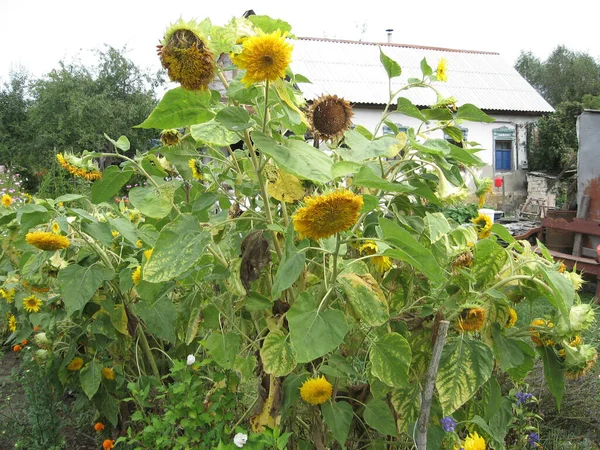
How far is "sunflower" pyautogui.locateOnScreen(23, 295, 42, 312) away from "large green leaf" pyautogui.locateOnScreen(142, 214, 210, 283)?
153 centimetres

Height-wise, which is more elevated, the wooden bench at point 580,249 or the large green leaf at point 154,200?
the large green leaf at point 154,200

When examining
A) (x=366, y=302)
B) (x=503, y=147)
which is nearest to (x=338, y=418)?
(x=366, y=302)

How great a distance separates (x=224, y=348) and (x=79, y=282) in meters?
0.58

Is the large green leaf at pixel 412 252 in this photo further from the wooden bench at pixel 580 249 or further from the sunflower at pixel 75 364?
the wooden bench at pixel 580 249

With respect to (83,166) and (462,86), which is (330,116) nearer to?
(83,166)

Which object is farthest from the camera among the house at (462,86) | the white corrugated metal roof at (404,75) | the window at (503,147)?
A: the window at (503,147)

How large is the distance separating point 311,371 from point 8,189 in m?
6.78

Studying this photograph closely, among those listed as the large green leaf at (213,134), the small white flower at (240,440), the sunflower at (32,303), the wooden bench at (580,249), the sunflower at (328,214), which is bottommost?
the wooden bench at (580,249)

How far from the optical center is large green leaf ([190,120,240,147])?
3.31 feet

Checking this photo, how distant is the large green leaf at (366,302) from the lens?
1.07 meters

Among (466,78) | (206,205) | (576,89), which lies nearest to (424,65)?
(206,205)

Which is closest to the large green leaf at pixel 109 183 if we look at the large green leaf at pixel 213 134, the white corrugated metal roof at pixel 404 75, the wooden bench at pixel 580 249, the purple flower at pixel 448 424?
the large green leaf at pixel 213 134

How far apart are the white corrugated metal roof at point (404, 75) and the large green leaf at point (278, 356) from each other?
43.8ft

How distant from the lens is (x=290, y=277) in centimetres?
98
